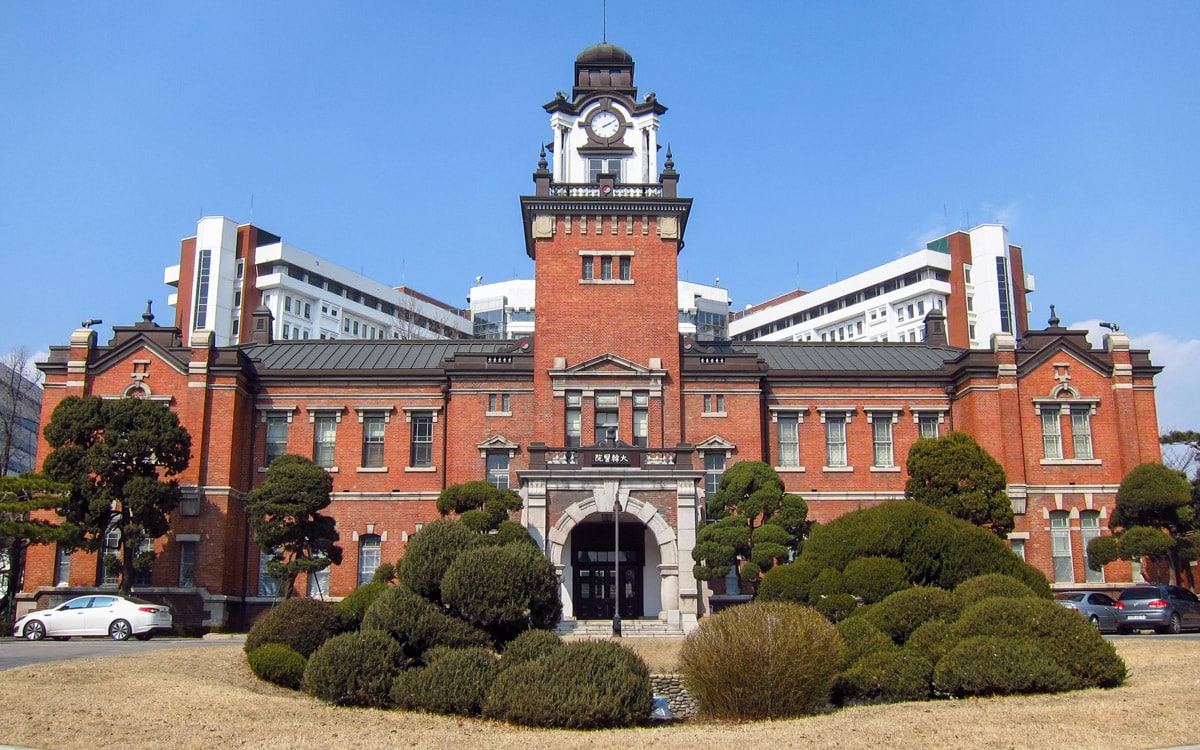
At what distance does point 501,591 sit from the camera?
58.7ft

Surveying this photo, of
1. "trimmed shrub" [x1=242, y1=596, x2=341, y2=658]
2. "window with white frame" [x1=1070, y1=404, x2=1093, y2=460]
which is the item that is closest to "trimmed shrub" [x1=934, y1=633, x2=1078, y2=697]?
"trimmed shrub" [x1=242, y1=596, x2=341, y2=658]

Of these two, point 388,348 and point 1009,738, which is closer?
point 1009,738

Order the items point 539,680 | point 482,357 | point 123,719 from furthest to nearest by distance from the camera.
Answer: point 482,357
point 539,680
point 123,719

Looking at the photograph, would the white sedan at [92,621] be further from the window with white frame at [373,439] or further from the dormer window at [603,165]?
the dormer window at [603,165]

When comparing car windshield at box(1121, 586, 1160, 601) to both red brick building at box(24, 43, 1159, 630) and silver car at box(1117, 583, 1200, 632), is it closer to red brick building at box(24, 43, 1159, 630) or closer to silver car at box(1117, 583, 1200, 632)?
silver car at box(1117, 583, 1200, 632)

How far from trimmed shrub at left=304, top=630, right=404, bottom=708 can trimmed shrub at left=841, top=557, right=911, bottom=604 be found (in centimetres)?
1044

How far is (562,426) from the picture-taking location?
128 ft

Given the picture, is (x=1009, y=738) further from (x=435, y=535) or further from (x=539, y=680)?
(x=435, y=535)

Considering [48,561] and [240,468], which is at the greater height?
[240,468]

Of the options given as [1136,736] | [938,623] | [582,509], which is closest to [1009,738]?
[1136,736]

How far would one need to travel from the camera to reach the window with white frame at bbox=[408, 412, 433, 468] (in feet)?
134

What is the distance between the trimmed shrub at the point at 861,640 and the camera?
59.7 feet

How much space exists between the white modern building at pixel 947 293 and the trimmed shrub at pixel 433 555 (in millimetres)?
74516

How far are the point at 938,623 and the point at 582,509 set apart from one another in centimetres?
1702
